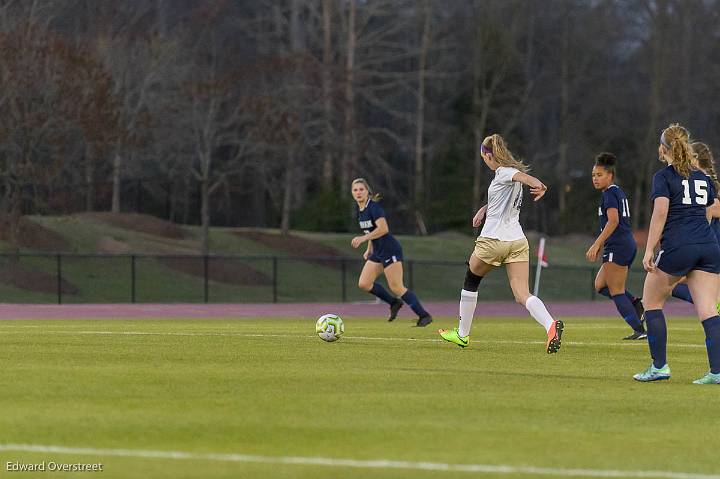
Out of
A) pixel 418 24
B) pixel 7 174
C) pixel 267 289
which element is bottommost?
pixel 267 289

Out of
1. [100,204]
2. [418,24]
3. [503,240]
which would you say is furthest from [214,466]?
[418,24]

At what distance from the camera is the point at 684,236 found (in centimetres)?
1235

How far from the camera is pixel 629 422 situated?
9.98 m

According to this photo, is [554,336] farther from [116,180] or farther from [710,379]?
[116,180]

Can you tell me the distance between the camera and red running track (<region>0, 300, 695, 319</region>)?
3170 cm

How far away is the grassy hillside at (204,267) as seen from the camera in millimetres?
41719

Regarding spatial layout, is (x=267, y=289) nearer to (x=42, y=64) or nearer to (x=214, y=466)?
(x=42, y=64)

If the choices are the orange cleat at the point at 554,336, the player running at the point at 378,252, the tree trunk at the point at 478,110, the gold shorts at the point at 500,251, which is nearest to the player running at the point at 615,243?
the gold shorts at the point at 500,251

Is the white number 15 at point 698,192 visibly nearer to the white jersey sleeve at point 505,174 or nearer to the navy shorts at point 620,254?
the white jersey sleeve at point 505,174

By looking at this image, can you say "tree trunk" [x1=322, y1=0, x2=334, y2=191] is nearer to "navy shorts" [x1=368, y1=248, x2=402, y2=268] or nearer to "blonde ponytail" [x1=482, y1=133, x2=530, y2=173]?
"navy shorts" [x1=368, y1=248, x2=402, y2=268]

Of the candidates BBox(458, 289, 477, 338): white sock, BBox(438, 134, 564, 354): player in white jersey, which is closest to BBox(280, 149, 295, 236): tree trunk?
BBox(458, 289, 477, 338): white sock

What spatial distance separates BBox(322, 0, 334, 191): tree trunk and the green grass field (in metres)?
42.8

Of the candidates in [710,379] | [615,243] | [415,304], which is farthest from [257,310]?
[710,379]

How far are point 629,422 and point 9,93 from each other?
35425 millimetres
